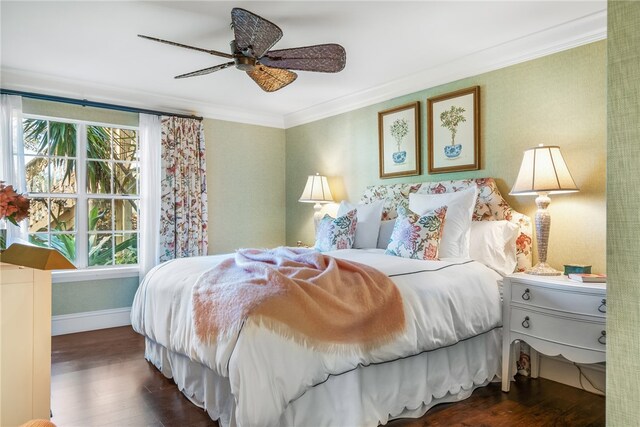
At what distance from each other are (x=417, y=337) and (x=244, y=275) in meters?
1.00

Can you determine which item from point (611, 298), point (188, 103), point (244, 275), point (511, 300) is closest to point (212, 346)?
point (244, 275)

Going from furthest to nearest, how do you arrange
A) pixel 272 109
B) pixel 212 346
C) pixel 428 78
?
1. pixel 272 109
2. pixel 428 78
3. pixel 212 346

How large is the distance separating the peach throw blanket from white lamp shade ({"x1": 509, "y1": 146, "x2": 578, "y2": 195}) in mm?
1243

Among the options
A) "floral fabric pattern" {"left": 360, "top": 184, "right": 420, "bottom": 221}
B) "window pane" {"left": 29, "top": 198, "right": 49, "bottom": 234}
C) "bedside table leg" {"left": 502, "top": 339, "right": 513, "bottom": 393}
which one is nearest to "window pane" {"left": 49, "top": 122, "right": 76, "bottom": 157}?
"window pane" {"left": 29, "top": 198, "right": 49, "bottom": 234}

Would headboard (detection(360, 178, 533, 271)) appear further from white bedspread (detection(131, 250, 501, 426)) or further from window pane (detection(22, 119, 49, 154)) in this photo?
window pane (detection(22, 119, 49, 154))

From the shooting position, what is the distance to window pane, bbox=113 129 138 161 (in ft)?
14.6

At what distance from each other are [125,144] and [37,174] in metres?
0.88

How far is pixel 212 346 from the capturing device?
6.39 feet

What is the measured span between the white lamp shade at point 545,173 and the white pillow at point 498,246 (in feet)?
1.18

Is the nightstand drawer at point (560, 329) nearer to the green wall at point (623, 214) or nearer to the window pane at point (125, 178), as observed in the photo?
the green wall at point (623, 214)

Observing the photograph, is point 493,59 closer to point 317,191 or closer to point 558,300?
point 558,300

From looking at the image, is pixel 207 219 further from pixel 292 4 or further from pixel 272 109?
pixel 292 4

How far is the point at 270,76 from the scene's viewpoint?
3057 mm

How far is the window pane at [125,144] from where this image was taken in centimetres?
444
